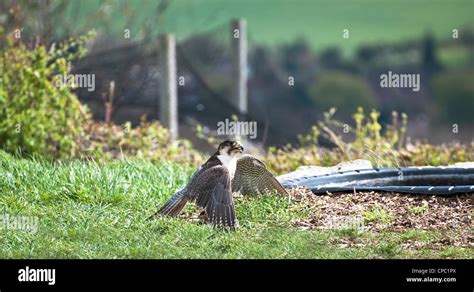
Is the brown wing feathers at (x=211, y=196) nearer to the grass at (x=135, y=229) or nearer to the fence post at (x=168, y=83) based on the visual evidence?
the grass at (x=135, y=229)

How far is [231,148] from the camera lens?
335 inches

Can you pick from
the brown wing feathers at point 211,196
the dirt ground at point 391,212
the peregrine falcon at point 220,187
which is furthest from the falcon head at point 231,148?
the dirt ground at point 391,212

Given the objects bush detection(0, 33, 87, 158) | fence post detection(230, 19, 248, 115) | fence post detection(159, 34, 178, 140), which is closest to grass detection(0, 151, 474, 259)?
bush detection(0, 33, 87, 158)

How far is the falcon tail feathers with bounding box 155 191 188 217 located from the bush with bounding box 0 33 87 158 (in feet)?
11.6

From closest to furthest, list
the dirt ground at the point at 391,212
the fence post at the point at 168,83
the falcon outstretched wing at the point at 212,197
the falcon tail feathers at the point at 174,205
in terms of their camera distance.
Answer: the falcon outstretched wing at the point at 212,197 < the dirt ground at the point at 391,212 < the falcon tail feathers at the point at 174,205 < the fence post at the point at 168,83

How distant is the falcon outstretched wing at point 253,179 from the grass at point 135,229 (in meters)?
0.11

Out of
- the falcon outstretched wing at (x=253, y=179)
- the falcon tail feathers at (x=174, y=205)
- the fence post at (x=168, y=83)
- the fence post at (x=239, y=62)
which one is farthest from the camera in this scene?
the fence post at (x=239, y=62)

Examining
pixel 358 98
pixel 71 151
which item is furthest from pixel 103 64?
pixel 358 98

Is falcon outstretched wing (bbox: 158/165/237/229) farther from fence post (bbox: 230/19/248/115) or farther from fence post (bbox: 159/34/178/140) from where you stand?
fence post (bbox: 230/19/248/115)

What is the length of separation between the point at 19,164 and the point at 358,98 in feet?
48.4

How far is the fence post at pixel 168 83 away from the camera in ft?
46.4

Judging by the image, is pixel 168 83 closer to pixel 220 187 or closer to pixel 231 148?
pixel 231 148

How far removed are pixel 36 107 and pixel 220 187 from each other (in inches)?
172

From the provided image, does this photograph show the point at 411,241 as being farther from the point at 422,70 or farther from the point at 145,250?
the point at 422,70
